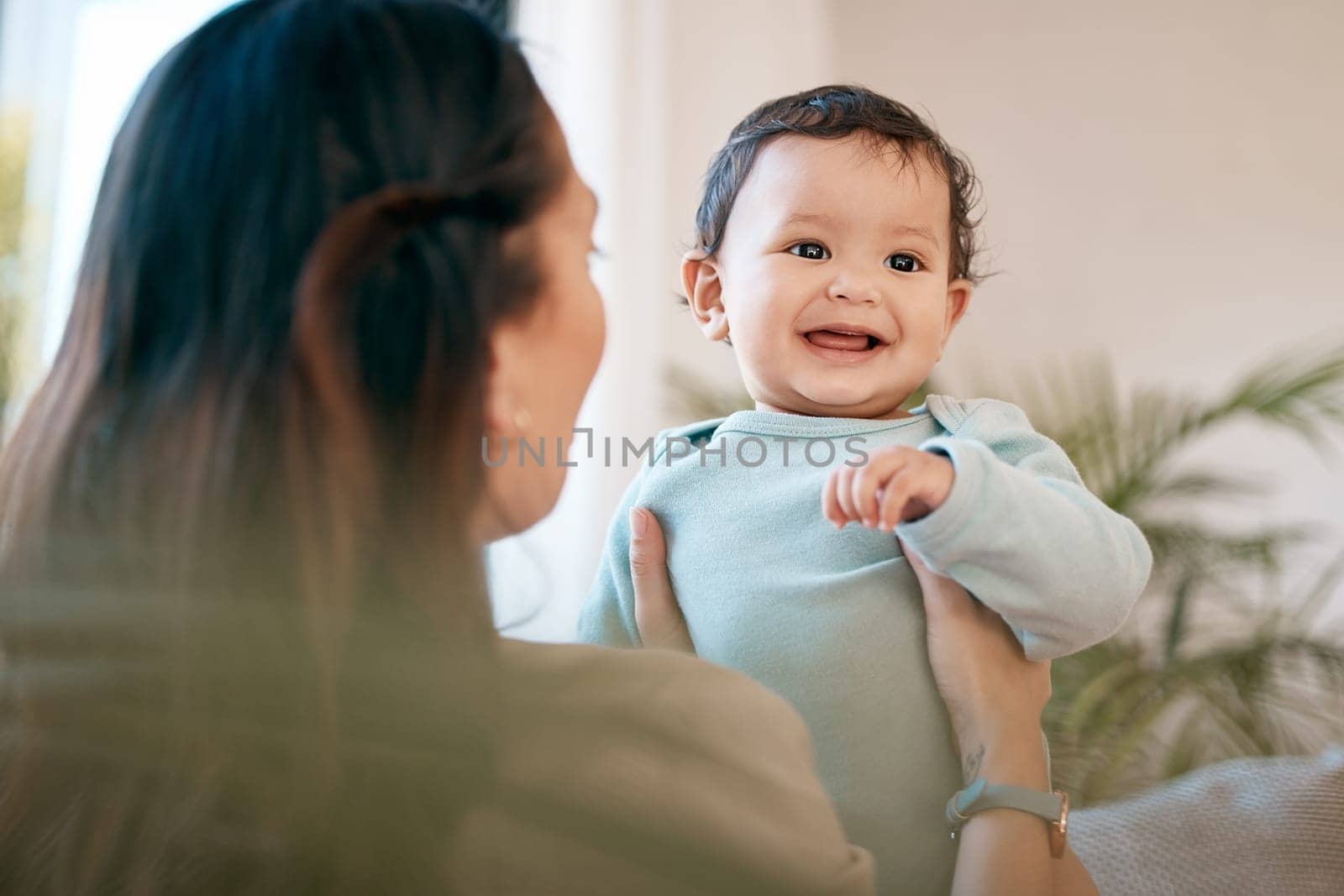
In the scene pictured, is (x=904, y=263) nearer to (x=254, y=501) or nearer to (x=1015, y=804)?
(x=1015, y=804)

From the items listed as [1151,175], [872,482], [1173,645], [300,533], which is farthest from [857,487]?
[1151,175]

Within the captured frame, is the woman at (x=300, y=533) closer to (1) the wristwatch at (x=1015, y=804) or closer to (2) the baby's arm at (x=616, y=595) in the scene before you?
(1) the wristwatch at (x=1015, y=804)

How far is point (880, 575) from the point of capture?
36.9 inches

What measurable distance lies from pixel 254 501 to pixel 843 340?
0.60 metres

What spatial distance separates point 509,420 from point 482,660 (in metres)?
0.15

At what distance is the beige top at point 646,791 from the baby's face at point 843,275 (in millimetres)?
410

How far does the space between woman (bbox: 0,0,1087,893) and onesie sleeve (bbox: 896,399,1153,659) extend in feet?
0.89

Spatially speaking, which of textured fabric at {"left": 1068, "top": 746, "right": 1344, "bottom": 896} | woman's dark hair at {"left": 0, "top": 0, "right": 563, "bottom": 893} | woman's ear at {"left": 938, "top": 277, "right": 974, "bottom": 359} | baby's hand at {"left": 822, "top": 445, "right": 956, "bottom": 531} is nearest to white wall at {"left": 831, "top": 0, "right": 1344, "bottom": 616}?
woman's ear at {"left": 938, "top": 277, "right": 974, "bottom": 359}

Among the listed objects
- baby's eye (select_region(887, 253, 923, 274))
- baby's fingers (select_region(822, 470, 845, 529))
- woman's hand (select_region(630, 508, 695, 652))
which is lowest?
woman's hand (select_region(630, 508, 695, 652))

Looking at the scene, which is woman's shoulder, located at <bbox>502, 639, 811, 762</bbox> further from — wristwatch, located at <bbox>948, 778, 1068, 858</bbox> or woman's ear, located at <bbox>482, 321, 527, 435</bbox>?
wristwatch, located at <bbox>948, 778, 1068, 858</bbox>

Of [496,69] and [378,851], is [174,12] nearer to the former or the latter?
[496,69]

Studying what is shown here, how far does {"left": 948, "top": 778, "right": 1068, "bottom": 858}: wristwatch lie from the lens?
0.87 metres

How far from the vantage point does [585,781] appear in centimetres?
64

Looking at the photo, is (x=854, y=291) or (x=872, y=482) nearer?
(x=872, y=482)
